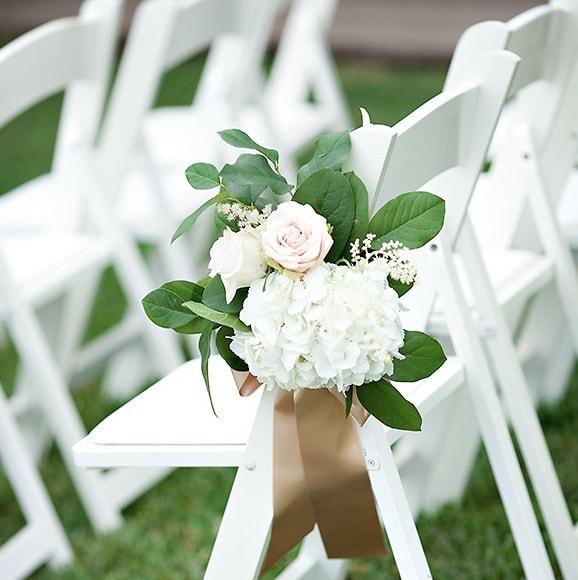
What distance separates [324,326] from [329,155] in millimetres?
285

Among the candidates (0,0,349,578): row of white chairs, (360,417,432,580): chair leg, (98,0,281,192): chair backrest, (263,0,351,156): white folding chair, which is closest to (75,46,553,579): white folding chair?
(360,417,432,580): chair leg

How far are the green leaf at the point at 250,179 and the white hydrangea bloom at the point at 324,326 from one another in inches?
5.0

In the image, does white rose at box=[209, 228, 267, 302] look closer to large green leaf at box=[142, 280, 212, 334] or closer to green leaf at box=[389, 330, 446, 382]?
large green leaf at box=[142, 280, 212, 334]

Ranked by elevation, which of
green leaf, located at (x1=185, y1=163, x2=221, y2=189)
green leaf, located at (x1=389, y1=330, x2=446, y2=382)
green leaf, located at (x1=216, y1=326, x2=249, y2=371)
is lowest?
green leaf, located at (x1=389, y1=330, x2=446, y2=382)

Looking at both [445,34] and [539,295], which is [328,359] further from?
[445,34]

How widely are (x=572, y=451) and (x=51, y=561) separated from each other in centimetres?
140

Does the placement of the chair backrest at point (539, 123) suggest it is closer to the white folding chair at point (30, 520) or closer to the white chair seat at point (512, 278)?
the white chair seat at point (512, 278)

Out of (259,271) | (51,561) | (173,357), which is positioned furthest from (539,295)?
(259,271)

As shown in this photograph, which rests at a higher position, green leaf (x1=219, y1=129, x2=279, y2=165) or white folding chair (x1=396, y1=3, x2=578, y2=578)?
green leaf (x1=219, y1=129, x2=279, y2=165)

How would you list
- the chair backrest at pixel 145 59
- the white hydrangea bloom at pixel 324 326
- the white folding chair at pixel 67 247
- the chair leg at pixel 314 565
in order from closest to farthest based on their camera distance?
the white hydrangea bloom at pixel 324 326, the chair leg at pixel 314 565, the white folding chair at pixel 67 247, the chair backrest at pixel 145 59

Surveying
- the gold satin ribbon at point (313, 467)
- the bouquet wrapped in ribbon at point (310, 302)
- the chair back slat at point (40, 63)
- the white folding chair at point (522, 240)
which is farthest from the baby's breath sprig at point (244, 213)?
the chair back slat at point (40, 63)

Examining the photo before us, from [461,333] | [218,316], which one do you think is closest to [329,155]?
[218,316]

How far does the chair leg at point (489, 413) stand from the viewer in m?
2.48

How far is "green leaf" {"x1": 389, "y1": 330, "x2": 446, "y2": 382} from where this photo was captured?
2.01 m
